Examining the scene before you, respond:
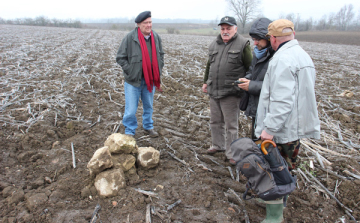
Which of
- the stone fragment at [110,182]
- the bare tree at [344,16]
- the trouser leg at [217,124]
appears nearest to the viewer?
the stone fragment at [110,182]

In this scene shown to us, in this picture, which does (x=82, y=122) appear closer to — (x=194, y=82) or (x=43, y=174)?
(x=43, y=174)

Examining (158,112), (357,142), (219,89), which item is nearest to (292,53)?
(219,89)

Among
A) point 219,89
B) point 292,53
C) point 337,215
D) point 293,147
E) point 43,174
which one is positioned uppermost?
point 292,53

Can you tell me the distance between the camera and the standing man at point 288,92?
6.95 ft

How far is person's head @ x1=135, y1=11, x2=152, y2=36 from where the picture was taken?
3.62 meters

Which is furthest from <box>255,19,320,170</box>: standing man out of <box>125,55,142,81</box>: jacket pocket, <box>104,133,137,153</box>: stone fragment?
<box>125,55,142,81</box>: jacket pocket

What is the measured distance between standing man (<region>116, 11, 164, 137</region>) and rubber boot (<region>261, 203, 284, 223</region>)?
2690 mm

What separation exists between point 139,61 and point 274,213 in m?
2.98

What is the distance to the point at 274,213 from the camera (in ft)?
8.33

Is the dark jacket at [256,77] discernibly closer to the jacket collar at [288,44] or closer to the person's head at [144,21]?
the jacket collar at [288,44]

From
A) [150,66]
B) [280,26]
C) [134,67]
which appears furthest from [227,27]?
[134,67]

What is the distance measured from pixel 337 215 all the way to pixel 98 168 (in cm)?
306

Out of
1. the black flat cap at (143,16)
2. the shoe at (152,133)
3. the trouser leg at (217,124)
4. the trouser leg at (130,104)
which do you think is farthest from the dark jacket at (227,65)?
the shoe at (152,133)

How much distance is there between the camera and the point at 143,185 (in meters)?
3.15
